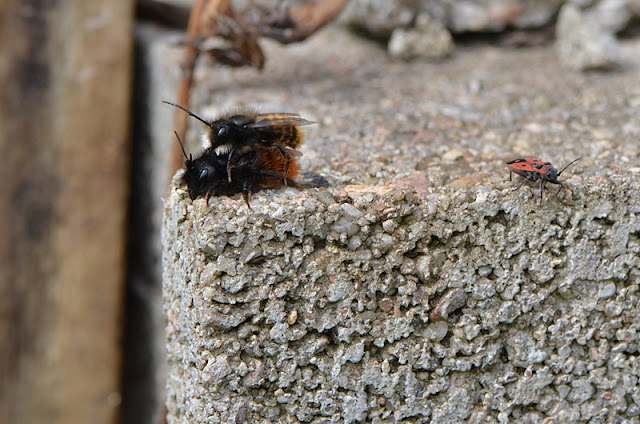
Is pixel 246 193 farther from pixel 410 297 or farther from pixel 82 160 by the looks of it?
pixel 82 160

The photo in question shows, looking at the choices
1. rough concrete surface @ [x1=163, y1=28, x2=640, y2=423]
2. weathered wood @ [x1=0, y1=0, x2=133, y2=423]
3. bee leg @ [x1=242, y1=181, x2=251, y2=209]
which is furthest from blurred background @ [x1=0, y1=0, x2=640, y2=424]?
bee leg @ [x1=242, y1=181, x2=251, y2=209]

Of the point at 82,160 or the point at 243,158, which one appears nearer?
the point at 243,158

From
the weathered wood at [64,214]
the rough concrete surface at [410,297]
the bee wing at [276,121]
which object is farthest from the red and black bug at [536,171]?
the weathered wood at [64,214]

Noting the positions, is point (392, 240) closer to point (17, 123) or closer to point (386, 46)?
point (386, 46)

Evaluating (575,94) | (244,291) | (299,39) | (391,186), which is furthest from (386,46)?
(244,291)

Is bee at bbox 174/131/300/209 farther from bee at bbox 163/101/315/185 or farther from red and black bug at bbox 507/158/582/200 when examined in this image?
red and black bug at bbox 507/158/582/200

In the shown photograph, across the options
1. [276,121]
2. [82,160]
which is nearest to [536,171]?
[276,121]
